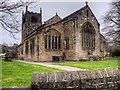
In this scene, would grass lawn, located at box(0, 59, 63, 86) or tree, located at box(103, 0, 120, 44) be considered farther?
tree, located at box(103, 0, 120, 44)

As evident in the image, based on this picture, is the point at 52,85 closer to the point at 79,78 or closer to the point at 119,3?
the point at 79,78

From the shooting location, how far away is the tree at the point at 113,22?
120ft

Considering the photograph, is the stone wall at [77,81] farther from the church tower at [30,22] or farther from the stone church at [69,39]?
the church tower at [30,22]

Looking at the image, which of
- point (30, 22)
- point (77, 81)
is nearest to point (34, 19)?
point (30, 22)

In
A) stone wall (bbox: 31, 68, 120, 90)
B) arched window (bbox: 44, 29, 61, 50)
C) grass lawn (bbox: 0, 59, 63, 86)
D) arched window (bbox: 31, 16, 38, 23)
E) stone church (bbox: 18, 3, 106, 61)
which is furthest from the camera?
arched window (bbox: 31, 16, 38, 23)

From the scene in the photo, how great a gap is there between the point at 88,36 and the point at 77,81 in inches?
1310

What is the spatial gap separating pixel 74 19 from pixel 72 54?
6.10m

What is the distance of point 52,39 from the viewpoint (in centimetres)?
3722

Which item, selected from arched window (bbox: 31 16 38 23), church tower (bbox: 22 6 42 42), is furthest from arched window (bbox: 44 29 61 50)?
arched window (bbox: 31 16 38 23)

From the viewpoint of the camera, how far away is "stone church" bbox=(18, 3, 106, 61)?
118 ft

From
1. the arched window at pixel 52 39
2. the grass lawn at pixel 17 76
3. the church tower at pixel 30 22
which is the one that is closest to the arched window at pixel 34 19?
the church tower at pixel 30 22

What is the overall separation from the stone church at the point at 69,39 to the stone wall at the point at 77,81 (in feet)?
95.7

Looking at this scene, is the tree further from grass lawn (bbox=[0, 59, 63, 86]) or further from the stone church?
grass lawn (bbox=[0, 59, 63, 86])

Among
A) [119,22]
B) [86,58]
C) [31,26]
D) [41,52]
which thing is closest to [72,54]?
[86,58]
